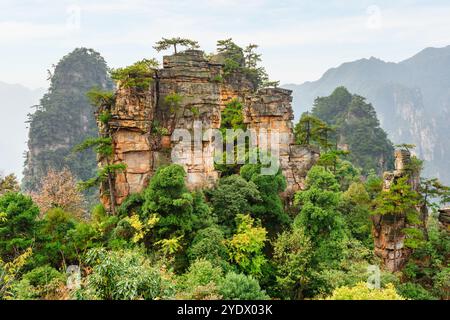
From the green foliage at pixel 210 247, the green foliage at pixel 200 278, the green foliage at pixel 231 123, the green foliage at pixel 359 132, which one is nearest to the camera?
the green foliage at pixel 200 278

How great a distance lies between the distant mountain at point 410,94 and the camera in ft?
319

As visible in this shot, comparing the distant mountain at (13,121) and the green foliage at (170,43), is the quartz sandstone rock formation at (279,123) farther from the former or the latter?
the distant mountain at (13,121)

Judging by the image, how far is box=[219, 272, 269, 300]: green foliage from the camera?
11.1 metres

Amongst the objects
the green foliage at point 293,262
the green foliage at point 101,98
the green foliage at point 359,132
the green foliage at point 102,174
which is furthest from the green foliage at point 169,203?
the green foliage at point 359,132

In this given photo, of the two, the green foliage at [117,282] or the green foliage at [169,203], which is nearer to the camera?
the green foliage at [117,282]

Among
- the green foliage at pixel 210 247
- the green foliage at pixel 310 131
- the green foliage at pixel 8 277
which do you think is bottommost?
the green foliage at pixel 210 247

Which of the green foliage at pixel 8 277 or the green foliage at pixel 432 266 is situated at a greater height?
the green foliage at pixel 8 277

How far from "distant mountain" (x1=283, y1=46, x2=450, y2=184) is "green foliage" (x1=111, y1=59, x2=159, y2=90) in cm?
9472

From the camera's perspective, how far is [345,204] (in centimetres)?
2167

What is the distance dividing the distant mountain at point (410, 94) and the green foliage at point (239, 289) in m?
96.1

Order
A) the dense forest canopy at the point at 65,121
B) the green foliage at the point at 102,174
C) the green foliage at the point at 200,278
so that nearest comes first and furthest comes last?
the green foliage at the point at 200,278, the green foliage at the point at 102,174, the dense forest canopy at the point at 65,121

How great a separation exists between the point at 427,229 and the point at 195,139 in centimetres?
1463
